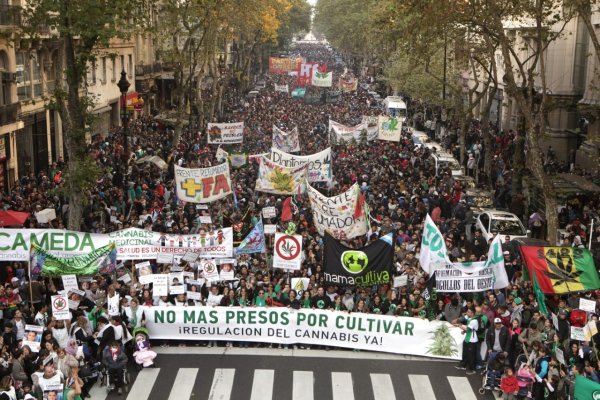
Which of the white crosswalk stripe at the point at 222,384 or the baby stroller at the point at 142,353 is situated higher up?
the baby stroller at the point at 142,353

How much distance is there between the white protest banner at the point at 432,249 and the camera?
677 inches

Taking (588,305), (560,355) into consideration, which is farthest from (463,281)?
(560,355)

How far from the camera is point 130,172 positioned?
101ft

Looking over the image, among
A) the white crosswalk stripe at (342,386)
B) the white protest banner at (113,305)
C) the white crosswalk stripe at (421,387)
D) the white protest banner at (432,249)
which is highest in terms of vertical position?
the white protest banner at (432,249)

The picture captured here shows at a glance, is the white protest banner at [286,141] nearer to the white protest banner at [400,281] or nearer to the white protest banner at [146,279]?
the white protest banner at [400,281]

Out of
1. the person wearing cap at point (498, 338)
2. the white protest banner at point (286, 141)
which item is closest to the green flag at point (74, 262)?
the person wearing cap at point (498, 338)

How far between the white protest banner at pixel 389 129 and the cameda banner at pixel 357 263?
21.5 meters

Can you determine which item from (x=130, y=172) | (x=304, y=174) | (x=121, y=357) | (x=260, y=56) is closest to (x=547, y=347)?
(x=121, y=357)

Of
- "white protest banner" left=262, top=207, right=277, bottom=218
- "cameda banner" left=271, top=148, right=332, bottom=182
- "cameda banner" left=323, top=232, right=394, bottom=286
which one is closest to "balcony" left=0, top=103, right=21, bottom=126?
"cameda banner" left=271, top=148, right=332, bottom=182

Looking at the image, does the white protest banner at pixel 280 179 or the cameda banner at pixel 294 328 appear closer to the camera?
the cameda banner at pixel 294 328

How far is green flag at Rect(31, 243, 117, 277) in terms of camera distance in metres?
→ 17.0

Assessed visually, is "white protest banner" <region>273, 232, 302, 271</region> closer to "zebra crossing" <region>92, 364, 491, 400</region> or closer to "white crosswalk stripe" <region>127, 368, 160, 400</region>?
"zebra crossing" <region>92, 364, 491, 400</region>

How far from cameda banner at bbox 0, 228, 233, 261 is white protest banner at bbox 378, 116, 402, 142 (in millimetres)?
20724

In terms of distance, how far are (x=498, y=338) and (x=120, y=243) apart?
8300mm
